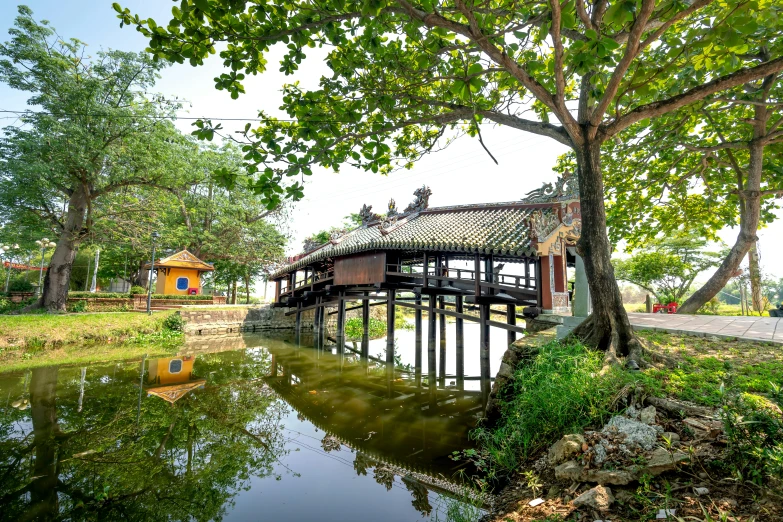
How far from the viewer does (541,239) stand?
25.9ft

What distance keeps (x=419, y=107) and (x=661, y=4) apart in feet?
10.2

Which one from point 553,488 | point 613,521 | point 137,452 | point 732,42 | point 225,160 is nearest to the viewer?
point 613,521

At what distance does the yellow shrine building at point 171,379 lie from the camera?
7.34 metres

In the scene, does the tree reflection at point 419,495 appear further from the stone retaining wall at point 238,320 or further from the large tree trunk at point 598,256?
the stone retaining wall at point 238,320

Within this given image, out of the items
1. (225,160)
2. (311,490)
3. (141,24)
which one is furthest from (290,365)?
(225,160)

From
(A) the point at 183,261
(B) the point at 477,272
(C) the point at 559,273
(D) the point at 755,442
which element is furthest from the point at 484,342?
(A) the point at 183,261

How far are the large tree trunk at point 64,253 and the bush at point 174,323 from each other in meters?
3.76

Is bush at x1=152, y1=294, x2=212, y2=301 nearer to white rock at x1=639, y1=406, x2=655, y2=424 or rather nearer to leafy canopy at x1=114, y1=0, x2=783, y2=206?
leafy canopy at x1=114, y1=0, x2=783, y2=206

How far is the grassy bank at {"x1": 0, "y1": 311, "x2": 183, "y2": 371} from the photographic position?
1004 centimetres

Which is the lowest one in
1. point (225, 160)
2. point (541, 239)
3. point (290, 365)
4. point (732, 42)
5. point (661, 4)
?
point (290, 365)

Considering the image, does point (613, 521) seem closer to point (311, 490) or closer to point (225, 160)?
point (311, 490)

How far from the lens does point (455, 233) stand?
10781mm

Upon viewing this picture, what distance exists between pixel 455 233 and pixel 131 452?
8748 mm

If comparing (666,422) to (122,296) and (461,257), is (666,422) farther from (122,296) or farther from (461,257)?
(122,296)
